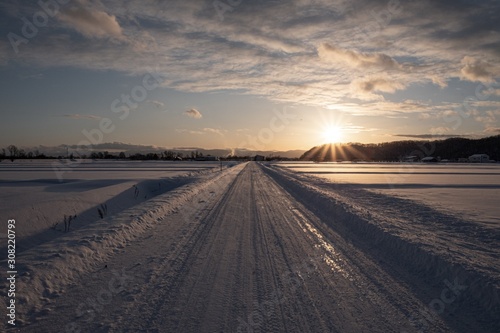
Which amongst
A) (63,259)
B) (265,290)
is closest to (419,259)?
(265,290)

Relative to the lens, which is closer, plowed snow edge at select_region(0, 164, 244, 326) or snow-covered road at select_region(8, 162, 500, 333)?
snow-covered road at select_region(8, 162, 500, 333)

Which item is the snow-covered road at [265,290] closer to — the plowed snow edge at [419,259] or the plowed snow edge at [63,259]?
the plowed snow edge at [419,259]

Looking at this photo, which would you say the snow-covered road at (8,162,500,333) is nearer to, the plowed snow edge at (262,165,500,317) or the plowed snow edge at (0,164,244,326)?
the plowed snow edge at (262,165,500,317)

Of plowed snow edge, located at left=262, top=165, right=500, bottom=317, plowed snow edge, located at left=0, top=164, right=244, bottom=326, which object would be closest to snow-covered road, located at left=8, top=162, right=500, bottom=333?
plowed snow edge, located at left=262, top=165, right=500, bottom=317

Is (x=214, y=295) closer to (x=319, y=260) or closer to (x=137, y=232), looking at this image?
(x=319, y=260)

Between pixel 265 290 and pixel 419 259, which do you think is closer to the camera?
pixel 265 290

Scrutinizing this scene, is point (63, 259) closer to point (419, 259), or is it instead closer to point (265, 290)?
point (265, 290)

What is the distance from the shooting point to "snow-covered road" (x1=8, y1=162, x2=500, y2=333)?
427 centimetres

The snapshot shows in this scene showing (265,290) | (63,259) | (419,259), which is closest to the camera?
(265,290)

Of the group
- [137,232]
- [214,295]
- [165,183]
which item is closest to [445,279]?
[214,295]

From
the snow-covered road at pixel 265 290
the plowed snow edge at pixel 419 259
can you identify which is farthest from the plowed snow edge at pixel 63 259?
the plowed snow edge at pixel 419 259

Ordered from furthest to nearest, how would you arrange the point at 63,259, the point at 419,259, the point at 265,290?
the point at 419,259 < the point at 63,259 < the point at 265,290

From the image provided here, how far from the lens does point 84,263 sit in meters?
6.59

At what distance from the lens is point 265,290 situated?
5.27 meters
